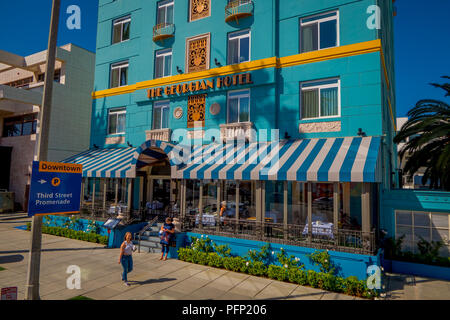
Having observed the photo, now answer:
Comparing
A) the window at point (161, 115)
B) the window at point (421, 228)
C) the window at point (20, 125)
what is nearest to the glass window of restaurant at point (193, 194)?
the window at point (161, 115)

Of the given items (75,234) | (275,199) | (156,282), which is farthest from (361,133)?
(75,234)

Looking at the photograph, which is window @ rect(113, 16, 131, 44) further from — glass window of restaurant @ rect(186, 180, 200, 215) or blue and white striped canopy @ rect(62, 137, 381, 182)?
glass window of restaurant @ rect(186, 180, 200, 215)

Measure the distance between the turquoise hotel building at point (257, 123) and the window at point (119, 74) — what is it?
0.46 meters

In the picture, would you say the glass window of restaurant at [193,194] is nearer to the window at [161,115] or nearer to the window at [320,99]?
the window at [161,115]

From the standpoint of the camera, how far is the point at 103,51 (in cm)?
2114

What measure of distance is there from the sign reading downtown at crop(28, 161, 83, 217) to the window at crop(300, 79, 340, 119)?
34.1ft

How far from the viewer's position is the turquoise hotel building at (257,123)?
1112 cm

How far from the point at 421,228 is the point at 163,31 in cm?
1707

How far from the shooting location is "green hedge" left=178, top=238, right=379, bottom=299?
891cm

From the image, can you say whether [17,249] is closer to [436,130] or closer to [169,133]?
[169,133]

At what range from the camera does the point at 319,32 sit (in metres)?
14.0

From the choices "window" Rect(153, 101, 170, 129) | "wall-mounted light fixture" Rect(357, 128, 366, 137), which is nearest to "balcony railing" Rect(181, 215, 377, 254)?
"wall-mounted light fixture" Rect(357, 128, 366, 137)
